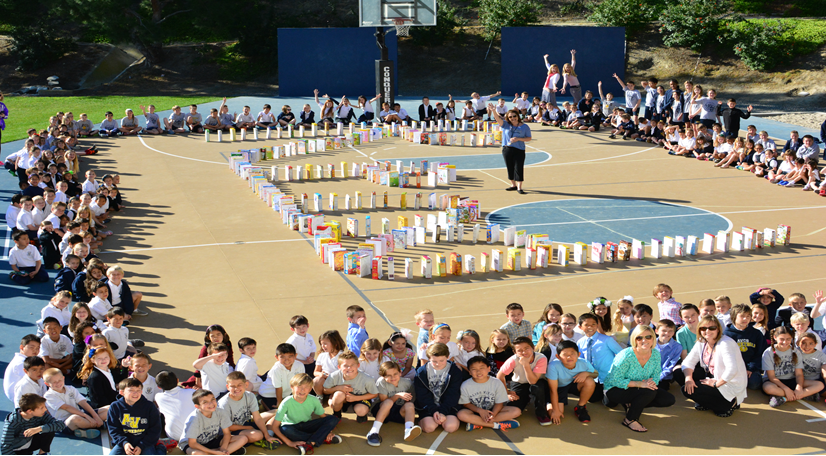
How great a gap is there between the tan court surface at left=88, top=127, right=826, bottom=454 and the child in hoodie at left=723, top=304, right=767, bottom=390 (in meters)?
0.24

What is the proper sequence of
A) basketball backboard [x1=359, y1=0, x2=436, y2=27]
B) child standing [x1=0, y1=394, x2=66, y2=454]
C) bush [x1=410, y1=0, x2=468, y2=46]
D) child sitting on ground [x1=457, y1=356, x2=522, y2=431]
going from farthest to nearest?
bush [x1=410, y1=0, x2=468, y2=46]
basketball backboard [x1=359, y1=0, x2=436, y2=27]
child sitting on ground [x1=457, y1=356, x2=522, y2=431]
child standing [x1=0, y1=394, x2=66, y2=454]

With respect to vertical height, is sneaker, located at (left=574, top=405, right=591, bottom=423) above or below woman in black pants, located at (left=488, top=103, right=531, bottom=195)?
below

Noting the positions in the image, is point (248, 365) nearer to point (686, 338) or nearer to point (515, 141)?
point (686, 338)

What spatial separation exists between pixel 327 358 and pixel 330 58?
106 ft

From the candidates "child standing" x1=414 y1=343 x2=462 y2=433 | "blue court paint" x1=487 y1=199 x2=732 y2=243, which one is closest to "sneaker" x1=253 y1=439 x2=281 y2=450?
"child standing" x1=414 y1=343 x2=462 y2=433

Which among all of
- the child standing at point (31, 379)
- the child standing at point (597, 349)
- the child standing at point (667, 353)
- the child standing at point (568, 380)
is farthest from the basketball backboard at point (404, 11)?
the child standing at point (31, 379)

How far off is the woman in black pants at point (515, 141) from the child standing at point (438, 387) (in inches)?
418

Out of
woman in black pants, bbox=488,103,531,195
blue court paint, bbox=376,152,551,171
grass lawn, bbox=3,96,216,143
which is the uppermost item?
grass lawn, bbox=3,96,216,143

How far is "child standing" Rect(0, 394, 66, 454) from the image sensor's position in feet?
23.2

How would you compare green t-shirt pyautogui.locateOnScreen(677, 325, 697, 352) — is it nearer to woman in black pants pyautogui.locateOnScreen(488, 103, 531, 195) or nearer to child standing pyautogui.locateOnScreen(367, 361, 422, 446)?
child standing pyautogui.locateOnScreen(367, 361, 422, 446)

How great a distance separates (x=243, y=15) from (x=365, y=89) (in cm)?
1130

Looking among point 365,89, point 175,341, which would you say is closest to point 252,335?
point 175,341

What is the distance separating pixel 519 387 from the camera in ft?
27.1

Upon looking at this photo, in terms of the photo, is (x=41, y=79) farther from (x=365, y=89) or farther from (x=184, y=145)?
(x=184, y=145)
